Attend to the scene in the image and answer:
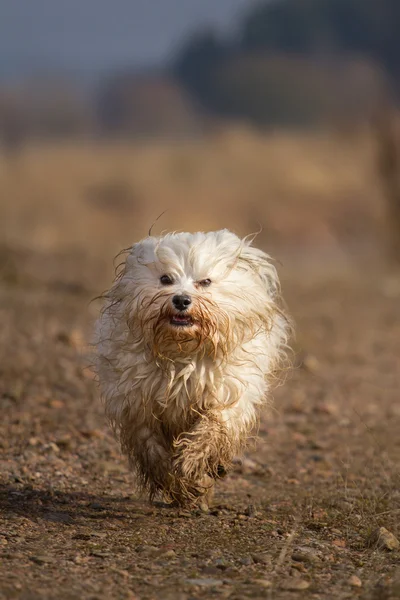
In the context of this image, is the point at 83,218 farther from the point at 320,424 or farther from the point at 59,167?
the point at 320,424

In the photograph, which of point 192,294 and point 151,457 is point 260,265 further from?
point 151,457

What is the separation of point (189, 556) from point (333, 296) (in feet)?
38.5

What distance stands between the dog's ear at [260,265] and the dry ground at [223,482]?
51.1 inches

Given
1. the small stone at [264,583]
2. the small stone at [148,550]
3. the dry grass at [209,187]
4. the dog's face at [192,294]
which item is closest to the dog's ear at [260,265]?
the dog's face at [192,294]

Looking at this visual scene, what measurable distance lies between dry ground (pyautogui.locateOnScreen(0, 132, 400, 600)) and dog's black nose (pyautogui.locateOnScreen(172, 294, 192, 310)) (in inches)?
46.5

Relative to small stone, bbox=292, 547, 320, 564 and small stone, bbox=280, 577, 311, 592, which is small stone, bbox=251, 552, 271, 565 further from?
small stone, bbox=280, 577, 311, 592

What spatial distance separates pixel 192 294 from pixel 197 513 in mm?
1320

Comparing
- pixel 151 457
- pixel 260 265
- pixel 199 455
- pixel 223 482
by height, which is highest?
pixel 260 265

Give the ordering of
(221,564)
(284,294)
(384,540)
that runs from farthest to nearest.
Answer: (284,294) → (384,540) → (221,564)

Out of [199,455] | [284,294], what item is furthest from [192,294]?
[284,294]

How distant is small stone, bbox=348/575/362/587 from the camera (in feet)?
14.7

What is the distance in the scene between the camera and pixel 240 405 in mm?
5633

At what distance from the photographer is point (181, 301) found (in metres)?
5.17

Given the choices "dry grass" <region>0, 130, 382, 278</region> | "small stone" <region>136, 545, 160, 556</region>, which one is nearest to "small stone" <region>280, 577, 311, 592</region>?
"small stone" <region>136, 545, 160, 556</region>
